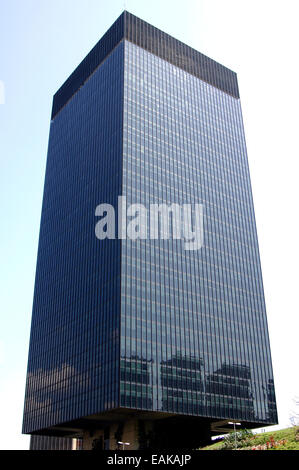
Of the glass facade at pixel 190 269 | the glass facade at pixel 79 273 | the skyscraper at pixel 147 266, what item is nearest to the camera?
the glass facade at pixel 190 269

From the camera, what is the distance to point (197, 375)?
114812 mm

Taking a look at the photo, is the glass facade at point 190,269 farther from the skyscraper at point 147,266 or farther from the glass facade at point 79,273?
the glass facade at point 79,273

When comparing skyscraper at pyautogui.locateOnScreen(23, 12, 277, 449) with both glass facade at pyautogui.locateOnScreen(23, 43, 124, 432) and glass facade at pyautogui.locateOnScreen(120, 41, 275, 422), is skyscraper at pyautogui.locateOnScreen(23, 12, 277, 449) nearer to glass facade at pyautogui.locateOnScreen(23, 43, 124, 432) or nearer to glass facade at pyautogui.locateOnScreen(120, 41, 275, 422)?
glass facade at pyautogui.locateOnScreen(120, 41, 275, 422)

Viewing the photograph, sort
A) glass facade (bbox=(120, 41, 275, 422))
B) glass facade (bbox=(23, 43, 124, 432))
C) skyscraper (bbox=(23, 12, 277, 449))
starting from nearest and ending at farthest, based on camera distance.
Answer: glass facade (bbox=(120, 41, 275, 422)), skyscraper (bbox=(23, 12, 277, 449)), glass facade (bbox=(23, 43, 124, 432))

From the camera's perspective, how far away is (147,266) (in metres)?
118

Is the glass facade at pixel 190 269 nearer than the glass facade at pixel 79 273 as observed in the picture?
Yes

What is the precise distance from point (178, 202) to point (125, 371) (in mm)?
47201

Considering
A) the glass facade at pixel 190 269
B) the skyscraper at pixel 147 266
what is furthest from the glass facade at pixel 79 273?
the glass facade at pixel 190 269

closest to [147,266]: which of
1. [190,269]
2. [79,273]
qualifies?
[190,269]

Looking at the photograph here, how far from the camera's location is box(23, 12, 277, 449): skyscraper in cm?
11175

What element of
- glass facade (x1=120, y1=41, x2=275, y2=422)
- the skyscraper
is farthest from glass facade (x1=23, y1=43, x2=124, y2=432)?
glass facade (x1=120, y1=41, x2=275, y2=422)

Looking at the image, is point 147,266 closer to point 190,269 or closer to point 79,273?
point 190,269

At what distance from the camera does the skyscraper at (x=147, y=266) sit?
367ft
